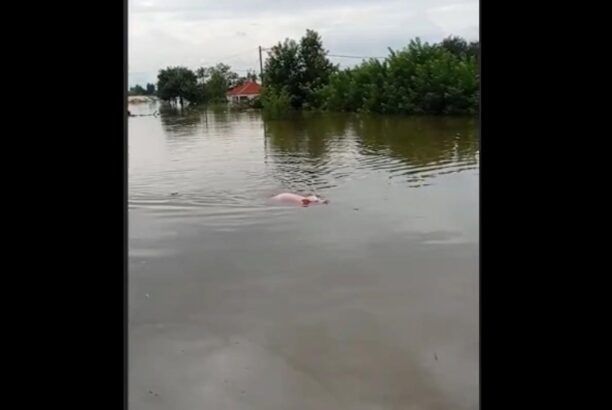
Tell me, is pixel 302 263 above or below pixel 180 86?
below

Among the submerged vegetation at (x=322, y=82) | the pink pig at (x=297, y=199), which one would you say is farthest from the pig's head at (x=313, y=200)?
the submerged vegetation at (x=322, y=82)

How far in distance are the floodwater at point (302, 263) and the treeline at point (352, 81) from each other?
0.08 feet

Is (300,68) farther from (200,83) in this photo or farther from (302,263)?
(302,263)

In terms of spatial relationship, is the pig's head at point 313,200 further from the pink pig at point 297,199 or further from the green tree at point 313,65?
the green tree at point 313,65

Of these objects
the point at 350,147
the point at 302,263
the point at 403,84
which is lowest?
the point at 302,263

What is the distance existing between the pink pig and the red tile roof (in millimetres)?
179

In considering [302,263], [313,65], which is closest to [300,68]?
[313,65]

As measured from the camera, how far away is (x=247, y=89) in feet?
3.41

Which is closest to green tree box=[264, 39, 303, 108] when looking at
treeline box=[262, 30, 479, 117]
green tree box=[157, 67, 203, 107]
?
treeline box=[262, 30, 479, 117]

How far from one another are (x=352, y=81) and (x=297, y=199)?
0.69 ft
